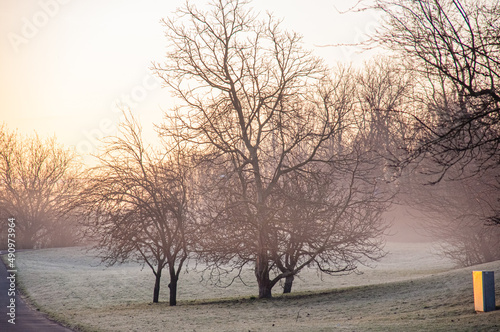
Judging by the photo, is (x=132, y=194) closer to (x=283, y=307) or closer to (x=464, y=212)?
(x=283, y=307)

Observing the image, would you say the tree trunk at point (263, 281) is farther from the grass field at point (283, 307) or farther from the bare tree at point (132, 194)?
the bare tree at point (132, 194)

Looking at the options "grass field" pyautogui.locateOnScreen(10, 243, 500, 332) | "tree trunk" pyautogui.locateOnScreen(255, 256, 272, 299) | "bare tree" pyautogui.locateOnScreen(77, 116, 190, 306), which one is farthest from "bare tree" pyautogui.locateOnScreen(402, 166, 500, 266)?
"bare tree" pyautogui.locateOnScreen(77, 116, 190, 306)

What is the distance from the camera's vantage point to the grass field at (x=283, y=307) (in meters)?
12.7

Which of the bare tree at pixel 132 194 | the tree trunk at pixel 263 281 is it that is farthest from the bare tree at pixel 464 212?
the bare tree at pixel 132 194

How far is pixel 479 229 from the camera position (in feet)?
94.8

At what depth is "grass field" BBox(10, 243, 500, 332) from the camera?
12.7 metres

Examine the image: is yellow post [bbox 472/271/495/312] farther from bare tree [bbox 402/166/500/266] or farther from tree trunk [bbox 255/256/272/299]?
bare tree [bbox 402/166/500/266]

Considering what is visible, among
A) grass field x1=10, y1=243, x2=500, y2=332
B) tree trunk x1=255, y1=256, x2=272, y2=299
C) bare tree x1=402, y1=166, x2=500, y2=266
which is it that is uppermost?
bare tree x1=402, y1=166, x2=500, y2=266

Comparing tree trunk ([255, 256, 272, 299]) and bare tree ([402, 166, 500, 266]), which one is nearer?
tree trunk ([255, 256, 272, 299])

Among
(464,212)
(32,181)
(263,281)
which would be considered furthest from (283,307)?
(32,181)

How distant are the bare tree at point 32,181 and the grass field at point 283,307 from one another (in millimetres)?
24396

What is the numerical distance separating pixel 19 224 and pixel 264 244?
44.9m

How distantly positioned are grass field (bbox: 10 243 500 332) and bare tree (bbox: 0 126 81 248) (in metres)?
24.4

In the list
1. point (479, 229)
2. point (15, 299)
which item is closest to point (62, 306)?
point (15, 299)
